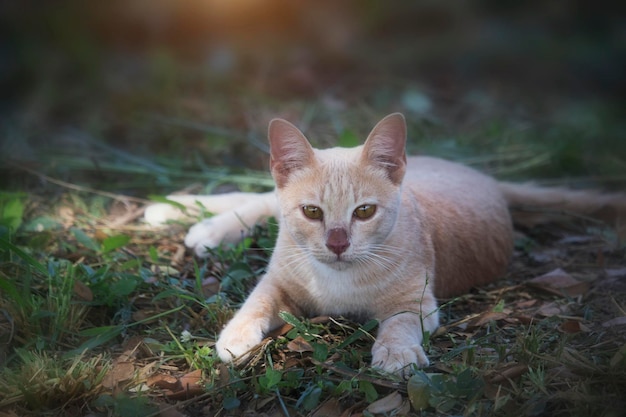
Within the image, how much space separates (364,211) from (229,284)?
0.83 metres

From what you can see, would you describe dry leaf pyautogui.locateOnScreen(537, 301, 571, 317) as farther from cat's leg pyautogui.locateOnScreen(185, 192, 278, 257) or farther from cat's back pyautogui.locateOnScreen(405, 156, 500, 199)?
cat's leg pyautogui.locateOnScreen(185, 192, 278, 257)

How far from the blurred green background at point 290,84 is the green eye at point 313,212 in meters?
1.48

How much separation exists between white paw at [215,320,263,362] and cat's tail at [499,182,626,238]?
6.90 feet

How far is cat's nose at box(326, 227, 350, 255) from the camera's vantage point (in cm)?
290

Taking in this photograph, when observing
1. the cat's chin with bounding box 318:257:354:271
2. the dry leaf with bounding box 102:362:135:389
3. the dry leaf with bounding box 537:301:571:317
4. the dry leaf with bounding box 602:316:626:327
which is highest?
the cat's chin with bounding box 318:257:354:271

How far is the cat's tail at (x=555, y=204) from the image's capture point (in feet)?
14.4

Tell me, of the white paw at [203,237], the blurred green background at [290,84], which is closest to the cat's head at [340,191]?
the white paw at [203,237]

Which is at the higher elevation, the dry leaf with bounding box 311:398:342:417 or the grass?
the grass

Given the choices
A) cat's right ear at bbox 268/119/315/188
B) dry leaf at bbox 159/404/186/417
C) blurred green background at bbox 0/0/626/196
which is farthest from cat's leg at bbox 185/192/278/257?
dry leaf at bbox 159/404/186/417

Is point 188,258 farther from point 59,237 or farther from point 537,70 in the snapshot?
point 537,70

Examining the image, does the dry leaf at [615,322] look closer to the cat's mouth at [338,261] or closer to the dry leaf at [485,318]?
the dry leaf at [485,318]

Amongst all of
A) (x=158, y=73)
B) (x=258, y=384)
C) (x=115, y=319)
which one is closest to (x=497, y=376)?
(x=258, y=384)

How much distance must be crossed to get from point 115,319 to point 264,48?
5.81 metres

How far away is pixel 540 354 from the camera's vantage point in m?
2.73
